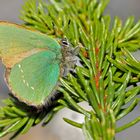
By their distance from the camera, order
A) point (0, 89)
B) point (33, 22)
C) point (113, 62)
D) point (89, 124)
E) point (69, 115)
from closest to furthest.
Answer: point (89, 124) → point (113, 62) → point (33, 22) → point (69, 115) → point (0, 89)

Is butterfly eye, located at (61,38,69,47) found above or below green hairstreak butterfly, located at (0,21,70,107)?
above

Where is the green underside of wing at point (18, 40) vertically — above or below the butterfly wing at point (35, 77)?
above

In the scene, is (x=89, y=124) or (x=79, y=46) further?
(x=79, y=46)

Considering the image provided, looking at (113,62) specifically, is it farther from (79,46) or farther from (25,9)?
(25,9)

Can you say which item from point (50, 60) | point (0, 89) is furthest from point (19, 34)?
point (0, 89)
